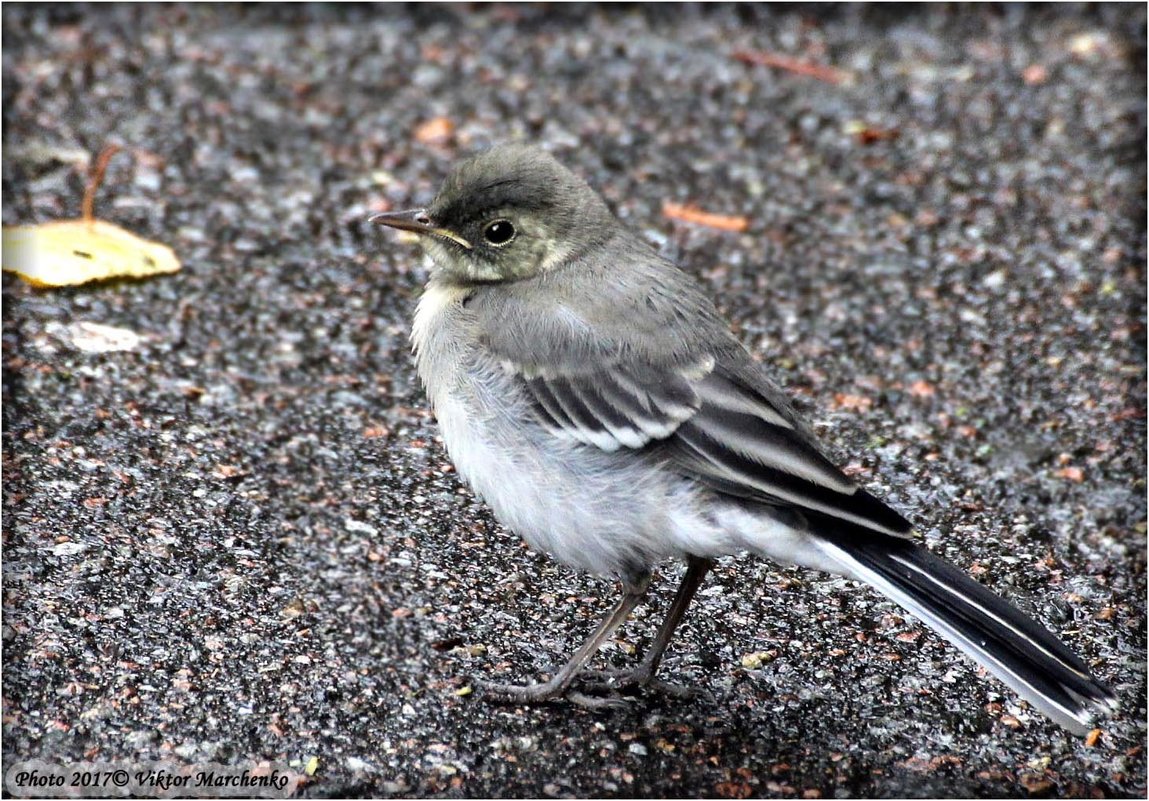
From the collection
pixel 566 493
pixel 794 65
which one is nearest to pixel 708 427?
pixel 566 493

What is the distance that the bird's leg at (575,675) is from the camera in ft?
13.4

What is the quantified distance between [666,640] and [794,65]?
4.59 metres

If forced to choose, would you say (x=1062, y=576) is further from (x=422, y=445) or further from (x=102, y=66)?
(x=102, y=66)

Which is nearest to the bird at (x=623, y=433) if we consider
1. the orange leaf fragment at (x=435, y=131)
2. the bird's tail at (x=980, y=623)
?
the bird's tail at (x=980, y=623)

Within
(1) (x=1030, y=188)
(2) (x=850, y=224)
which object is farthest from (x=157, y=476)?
(1) (x=1030, y=188)

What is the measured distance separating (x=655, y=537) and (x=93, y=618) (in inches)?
67.7

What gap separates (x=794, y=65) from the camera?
7.86 m

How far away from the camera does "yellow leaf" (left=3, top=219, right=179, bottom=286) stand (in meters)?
5.64

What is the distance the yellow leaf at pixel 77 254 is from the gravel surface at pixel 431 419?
3.5 inches

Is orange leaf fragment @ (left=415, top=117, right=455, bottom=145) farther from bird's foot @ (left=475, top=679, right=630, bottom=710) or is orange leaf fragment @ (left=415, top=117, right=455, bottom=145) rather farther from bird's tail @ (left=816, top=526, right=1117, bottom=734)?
bird's tail @ (left=816, top=526, right=1117, bottom=734)

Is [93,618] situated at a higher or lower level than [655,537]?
lower

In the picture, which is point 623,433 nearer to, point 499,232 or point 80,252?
point 499,232

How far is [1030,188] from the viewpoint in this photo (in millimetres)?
6902

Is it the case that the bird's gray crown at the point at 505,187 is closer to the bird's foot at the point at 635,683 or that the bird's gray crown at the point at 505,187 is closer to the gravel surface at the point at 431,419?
the gravel surface at the point at 431,419
